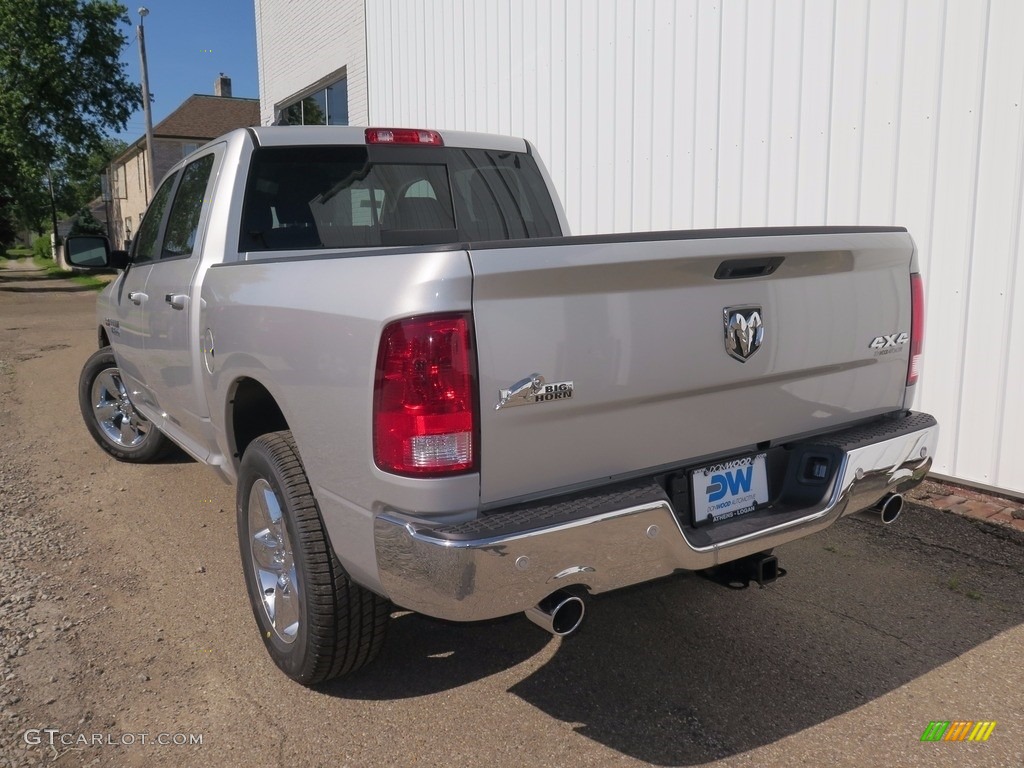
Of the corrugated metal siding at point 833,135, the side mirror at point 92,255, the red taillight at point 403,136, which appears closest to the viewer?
the red taillight at point 403,136

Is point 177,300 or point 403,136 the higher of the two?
point 403,136

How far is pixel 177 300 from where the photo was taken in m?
3.72

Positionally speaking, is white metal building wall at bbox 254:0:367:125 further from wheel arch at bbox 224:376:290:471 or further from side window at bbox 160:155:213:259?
wheel arch at bbox 224:376:290:471

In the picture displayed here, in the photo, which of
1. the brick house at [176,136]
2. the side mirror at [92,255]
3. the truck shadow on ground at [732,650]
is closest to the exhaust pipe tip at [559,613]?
the truck shadow on ground at [732,650]

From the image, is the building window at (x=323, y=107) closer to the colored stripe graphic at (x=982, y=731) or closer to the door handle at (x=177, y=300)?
the door handle at (x=177, y=300)

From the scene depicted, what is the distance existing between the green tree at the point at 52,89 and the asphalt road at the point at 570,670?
31038 millimetres

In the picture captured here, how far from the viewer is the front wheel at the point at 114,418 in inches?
222

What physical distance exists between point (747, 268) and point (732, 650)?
147 centimetres

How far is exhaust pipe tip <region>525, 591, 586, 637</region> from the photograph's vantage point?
7.51 ft

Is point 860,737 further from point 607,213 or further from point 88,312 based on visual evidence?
point 88,312

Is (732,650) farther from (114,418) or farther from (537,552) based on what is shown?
(114,418)

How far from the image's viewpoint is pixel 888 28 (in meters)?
4.81

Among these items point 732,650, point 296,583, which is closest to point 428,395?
point 296,583

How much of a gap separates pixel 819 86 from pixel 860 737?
3942mm
